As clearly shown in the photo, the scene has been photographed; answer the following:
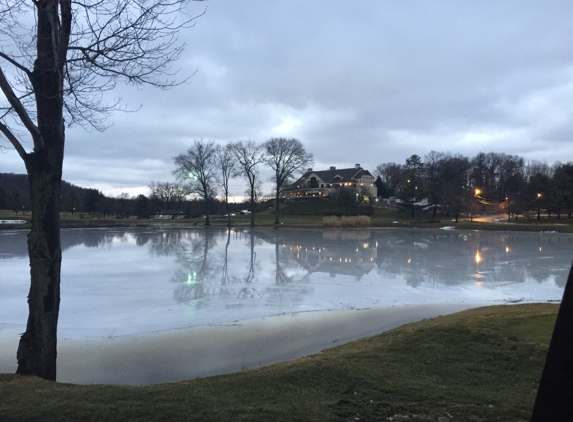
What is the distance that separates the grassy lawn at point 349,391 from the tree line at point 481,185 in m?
54.7

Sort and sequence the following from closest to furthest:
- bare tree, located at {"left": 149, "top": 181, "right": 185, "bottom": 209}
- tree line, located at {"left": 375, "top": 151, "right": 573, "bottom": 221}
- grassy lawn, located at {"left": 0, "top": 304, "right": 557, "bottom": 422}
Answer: grassy lawn, located at {"left": 0, "top": 304, "right": 557, "bottom": 422}, tree line, located at {"left": 375, "top": 151, "right": 573, "bottom": 221}, bare tree, located at {"left": 149, "top": 181, "right": 185, "bottom": 209}

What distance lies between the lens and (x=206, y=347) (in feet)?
23.8

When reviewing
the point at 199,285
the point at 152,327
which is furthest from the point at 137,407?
the point at 199,285

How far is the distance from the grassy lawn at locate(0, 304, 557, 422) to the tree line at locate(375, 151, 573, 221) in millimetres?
54698

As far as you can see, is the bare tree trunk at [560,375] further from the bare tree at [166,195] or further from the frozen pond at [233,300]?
the bare tree at [166,195]

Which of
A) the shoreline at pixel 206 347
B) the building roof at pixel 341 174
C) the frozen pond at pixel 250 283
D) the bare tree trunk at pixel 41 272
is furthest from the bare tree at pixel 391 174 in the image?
the bare tree trunk at pixel 41 272

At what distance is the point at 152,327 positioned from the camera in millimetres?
8477

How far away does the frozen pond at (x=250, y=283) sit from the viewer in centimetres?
946

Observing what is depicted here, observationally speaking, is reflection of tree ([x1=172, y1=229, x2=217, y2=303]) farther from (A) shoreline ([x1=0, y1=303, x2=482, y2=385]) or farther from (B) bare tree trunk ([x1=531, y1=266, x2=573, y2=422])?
(B) bare tree trunk ([x1=531, y1=266, x2=573, y2=422])

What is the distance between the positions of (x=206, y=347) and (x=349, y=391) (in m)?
3.55

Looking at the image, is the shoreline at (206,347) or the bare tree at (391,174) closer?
the shoreline at (206,347)

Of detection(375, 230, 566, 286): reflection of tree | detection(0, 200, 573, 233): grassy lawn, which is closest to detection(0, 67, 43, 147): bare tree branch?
detection(375, 230, 566, 286): reflection of tree

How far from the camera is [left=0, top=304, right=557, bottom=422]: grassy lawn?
374 centimetres

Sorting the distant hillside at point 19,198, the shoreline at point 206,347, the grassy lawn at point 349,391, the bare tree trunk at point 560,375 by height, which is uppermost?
the distant hillside at point 19,198
